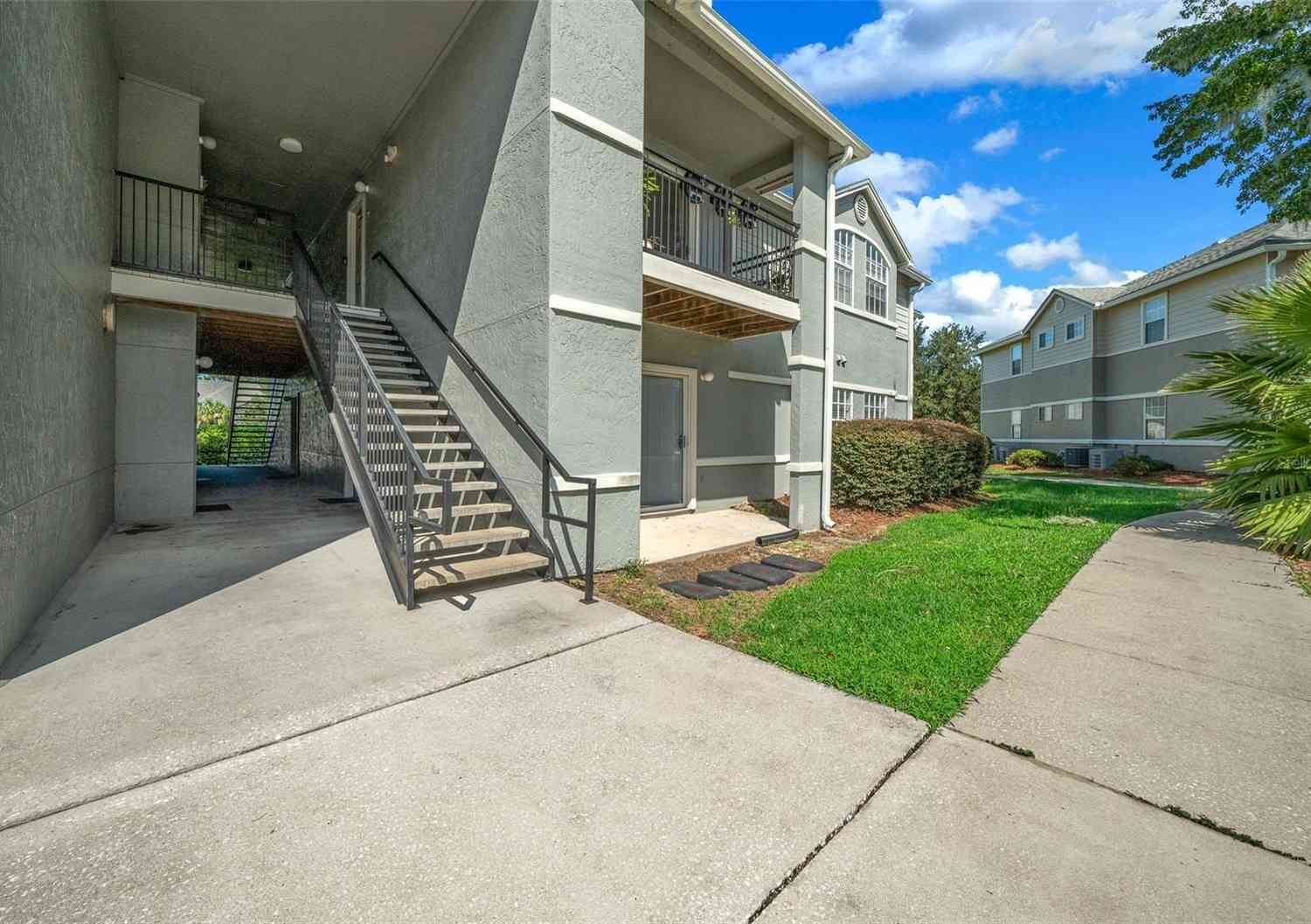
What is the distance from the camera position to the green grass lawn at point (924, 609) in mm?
3094

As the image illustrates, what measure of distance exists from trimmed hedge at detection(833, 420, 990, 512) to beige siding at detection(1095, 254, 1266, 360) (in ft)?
33.8

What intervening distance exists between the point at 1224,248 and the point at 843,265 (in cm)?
1416

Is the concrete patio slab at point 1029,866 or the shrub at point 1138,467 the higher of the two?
the shrub at point 1138,467

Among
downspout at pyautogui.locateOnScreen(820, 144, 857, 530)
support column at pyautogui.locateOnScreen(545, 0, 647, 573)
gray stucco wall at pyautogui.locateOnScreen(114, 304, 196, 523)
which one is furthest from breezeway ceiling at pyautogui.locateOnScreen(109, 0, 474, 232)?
downspout at pyautogui.locateOnScreen(820, 144, 857, 530)

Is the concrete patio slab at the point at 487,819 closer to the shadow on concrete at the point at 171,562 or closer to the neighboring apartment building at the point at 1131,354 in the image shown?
the shadow on concrete at the point at 171,562

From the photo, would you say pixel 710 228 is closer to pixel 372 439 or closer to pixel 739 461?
pixel 739 461

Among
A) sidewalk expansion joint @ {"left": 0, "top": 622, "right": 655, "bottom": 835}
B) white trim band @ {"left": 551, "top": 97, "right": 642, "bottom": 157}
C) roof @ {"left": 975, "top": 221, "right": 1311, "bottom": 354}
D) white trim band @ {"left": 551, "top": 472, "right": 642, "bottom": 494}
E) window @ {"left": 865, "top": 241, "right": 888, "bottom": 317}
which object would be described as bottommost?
sidewalk expansion joint @ {"left": 0, "top": 622, "right": 655, "bottom": 835}

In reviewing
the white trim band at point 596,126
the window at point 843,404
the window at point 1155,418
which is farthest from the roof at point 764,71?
the window at point 1155,418

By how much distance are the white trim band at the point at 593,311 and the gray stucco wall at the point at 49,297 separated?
335 centimetres

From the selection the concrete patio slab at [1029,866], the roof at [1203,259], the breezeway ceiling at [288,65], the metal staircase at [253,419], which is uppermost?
the roof at [1203,259]

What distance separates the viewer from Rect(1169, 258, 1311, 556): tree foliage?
5.57 m

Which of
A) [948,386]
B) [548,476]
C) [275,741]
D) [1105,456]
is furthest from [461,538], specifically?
[948,386]

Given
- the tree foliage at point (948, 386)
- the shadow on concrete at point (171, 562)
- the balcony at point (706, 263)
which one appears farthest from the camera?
the tree foliage at point (948, 386)

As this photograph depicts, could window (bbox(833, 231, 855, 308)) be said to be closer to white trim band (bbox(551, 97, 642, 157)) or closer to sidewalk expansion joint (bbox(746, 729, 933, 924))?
white trim band (bbox(551, 97, 642, 157))
